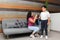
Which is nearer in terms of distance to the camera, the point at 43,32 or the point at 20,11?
the point at 43,32

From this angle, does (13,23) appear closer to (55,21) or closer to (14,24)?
(14,24)

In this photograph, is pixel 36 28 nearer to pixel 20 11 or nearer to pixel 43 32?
pixel 43 32

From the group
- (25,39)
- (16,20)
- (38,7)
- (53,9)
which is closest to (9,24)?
(16,20)

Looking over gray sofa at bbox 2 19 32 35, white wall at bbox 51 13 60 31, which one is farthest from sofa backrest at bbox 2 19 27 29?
white wall at bbox 51 13 60 31

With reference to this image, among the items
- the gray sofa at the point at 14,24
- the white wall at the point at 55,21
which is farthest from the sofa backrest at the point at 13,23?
the white wall at the point at 55,21

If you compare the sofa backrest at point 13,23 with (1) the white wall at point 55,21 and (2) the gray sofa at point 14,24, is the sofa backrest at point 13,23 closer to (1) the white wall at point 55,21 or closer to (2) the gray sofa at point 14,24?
(2) the gray sofa at point 14,24

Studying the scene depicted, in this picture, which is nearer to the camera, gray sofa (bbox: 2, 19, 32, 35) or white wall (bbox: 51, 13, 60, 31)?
gray sofa (bbox: 2, 19, 32, 35)

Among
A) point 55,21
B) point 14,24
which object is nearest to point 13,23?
point 14,24

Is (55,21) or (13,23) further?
(55,21)

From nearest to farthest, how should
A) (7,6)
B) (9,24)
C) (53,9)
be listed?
(9,24)
(7,6)
(53,9)

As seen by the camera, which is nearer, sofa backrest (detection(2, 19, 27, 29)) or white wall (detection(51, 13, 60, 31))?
Result: sofa backrest (detection(2, 19, 27, 29))

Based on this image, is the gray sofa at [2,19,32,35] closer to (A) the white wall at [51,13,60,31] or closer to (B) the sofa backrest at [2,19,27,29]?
(B) the sofa backrest at [2,19,27,29]

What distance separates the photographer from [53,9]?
6.07 meters

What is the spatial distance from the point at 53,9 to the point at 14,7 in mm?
2299
